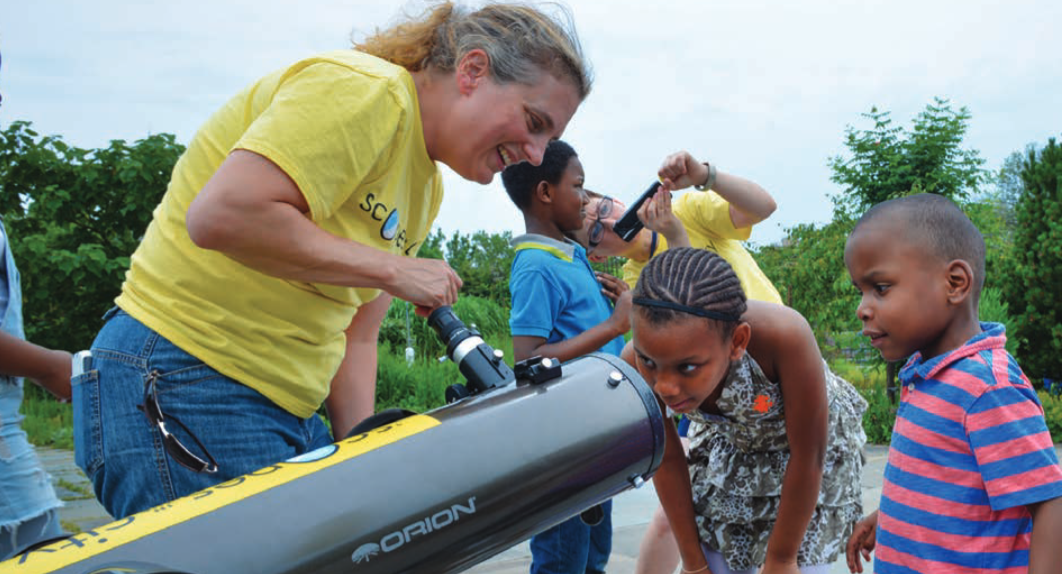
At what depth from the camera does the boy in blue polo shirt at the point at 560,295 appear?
2.58 m

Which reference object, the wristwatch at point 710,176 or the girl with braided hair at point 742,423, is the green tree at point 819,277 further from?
the girl with braided hair at point 742,423

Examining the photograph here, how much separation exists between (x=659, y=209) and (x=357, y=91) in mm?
1602

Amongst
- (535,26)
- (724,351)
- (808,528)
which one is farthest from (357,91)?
(808,528)

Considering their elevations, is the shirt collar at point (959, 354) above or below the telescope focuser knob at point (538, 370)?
above

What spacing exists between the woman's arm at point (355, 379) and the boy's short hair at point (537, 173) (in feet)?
3.58

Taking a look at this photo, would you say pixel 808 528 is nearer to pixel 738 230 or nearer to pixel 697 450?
pixel 697 450

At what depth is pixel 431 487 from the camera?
1.36 m

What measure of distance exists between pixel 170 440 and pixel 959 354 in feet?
4.89

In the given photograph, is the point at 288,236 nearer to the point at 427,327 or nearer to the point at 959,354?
the point at 959,354

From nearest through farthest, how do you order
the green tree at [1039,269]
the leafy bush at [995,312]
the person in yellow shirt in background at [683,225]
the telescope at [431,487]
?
1. the telescope at [431,487]
2. the person in yellow shirt in background at [683,225]
3. the leafy bush at [995,312]
4. the green tree at [1039,269]

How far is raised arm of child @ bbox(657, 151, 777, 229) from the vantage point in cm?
296

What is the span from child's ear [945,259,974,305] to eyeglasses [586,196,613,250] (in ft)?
5.02

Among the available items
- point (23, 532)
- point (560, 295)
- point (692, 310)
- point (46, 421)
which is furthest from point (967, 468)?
point (46, 421)

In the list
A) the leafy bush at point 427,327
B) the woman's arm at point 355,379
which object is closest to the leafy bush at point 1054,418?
the leafy bush at point 427,327
